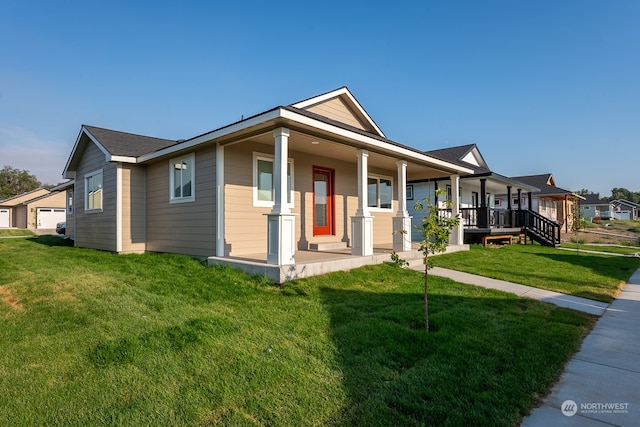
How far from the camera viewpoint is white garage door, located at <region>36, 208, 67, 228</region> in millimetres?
33281

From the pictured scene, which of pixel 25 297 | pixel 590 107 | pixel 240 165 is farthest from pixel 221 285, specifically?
pixel 590 107

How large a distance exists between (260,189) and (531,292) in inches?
245

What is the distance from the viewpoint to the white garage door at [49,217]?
33.3 meters

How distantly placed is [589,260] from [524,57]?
23.7ft

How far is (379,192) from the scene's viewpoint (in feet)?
39.2

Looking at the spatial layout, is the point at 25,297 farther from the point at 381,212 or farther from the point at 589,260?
the point at 589,260

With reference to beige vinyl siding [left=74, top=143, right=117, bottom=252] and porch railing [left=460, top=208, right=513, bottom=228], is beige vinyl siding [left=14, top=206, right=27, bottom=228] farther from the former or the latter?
porch railing [left=460, top=208, right=513, bottom=228]

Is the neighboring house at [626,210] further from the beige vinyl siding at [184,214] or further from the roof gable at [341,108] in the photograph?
the beige vinyl siding at [184,214]

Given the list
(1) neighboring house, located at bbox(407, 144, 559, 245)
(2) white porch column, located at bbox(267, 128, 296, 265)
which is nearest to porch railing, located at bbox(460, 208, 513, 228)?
(1) neighboring house, located at bbox(407, 144, 559, 245)

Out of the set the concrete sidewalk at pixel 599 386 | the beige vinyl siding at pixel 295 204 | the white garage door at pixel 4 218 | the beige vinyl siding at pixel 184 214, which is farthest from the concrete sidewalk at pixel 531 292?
the white garage door at pixel 4 218

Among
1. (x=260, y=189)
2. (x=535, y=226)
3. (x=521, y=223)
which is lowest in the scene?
(x=535, y=226)

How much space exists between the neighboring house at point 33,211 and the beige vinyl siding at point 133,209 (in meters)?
30.0

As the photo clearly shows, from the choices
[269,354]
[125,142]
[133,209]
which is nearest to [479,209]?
[133,209]
